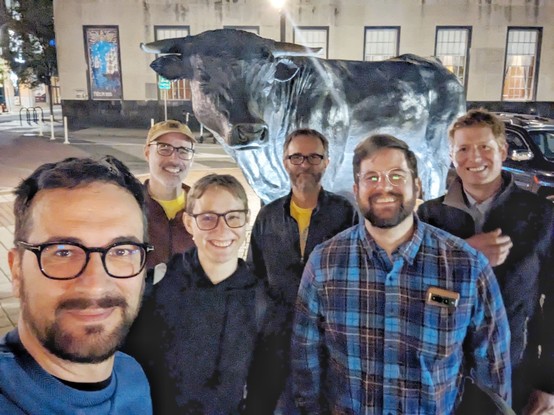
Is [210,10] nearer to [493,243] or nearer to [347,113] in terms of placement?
[347,113]

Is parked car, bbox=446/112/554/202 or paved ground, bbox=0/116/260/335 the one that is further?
parked car, bbox=446/112/554/202

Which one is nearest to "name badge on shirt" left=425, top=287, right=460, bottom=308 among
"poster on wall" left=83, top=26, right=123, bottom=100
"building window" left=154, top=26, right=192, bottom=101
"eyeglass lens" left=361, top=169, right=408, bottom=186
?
"eyeglass lens" left=361, top=169, right=408, bottom=186

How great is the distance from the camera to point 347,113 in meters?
4.80

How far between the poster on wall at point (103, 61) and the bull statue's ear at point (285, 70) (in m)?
19.5

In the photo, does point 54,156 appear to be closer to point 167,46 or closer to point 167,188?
point 167,46

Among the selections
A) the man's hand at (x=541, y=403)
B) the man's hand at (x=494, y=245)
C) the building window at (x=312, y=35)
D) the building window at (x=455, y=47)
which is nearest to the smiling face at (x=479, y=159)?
the man's hand at (x=494, y=245)

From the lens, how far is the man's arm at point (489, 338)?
2.15m

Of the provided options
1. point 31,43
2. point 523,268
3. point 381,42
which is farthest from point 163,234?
point 31,43

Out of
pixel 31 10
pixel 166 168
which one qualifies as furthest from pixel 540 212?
pixel 31 10

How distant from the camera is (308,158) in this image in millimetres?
2951

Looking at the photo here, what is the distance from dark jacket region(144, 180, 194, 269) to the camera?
2.90m

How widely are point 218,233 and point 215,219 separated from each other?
0.06m

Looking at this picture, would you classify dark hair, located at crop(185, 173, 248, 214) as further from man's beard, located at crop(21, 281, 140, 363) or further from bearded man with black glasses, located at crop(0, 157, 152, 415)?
man's beard, located at crop(21, 281, 140, 363)

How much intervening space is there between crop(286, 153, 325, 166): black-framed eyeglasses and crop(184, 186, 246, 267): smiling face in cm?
74
